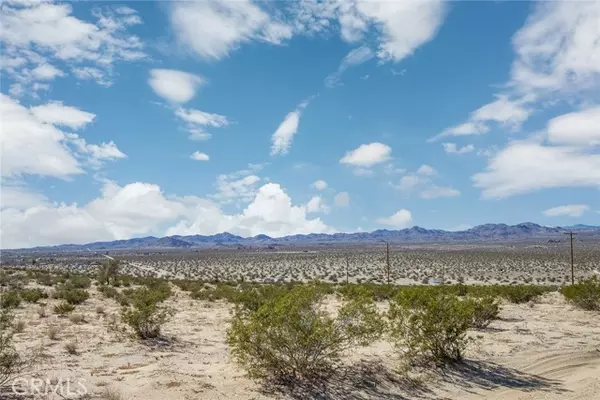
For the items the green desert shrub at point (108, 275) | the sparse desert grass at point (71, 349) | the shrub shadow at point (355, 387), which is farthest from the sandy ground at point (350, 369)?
the green desert shrub at point (108, 275)

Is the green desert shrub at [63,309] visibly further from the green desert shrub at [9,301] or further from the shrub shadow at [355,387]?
the shrub shadow at [355,387]

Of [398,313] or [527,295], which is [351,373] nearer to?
[398,313]

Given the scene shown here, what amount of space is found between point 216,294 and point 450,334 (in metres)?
19.0

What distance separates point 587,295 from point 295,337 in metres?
15.9

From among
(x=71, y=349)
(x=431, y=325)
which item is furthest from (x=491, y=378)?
(x=71, y=349)

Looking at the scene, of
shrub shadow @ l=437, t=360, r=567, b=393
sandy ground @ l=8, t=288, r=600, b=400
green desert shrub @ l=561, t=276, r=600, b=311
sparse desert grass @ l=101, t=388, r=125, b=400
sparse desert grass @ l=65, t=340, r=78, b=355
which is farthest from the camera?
green desert shrub @ l=561, t=276, r=600, b=311

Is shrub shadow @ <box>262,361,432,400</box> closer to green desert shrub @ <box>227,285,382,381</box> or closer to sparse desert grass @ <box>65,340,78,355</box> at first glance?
green desert shrub @ <box>227,285,382,381</box>

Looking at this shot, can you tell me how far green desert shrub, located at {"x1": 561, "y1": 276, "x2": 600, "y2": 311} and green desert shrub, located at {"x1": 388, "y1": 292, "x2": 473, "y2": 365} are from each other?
1128cm

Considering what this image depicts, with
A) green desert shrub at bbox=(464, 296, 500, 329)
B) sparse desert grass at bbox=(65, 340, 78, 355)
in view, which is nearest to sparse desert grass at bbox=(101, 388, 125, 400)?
sparse desert grass at bbox=(65, 340, 78, 355)

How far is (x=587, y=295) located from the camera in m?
20.5

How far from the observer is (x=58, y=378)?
33.5 feet

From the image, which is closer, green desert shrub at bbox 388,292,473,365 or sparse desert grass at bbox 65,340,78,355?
green desert shrub at bbox 388,292,473,365

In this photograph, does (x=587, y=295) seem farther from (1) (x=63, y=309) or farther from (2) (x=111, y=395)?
(1) (x=63, y=309)

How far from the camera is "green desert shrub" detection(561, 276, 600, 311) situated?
20172 millimetres
